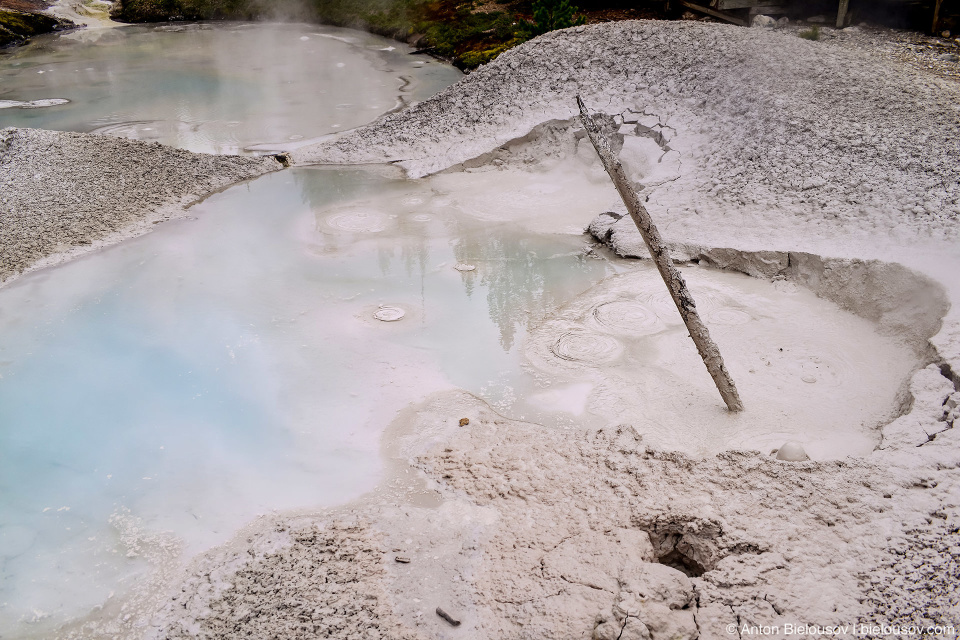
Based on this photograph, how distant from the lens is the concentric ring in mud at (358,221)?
866cm

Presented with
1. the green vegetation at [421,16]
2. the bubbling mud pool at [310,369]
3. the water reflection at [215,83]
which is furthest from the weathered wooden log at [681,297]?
the green vegetation at [421,16]

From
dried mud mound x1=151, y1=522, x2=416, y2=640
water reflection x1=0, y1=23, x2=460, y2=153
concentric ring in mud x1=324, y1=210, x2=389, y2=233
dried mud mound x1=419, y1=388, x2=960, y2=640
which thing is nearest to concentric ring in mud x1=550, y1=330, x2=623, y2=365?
dried mud mound x1=419, y1=388, x2=960, y2=640

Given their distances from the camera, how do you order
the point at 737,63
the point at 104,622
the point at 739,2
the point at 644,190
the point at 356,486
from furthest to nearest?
the point at 739,2, the point at 737,63, the point at 644,190, the point at 356,486, the point at 104,622

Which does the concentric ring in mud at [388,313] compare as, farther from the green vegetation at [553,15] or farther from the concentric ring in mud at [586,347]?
the green vegetation at [553,15]

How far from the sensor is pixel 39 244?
7.97m

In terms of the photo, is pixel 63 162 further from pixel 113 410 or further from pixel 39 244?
pixel 113 410

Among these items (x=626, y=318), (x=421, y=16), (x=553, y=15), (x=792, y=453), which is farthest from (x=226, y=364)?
(x=421, y=16)

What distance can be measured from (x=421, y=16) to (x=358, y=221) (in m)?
14.6

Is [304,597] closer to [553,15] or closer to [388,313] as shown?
[388,313]

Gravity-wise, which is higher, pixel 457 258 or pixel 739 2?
pixel 739 2

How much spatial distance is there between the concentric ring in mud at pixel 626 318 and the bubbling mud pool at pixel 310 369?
0.02 m

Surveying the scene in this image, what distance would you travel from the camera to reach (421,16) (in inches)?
834

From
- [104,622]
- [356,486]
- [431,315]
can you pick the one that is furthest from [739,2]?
[104,622]

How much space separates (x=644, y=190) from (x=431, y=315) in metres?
3.30
